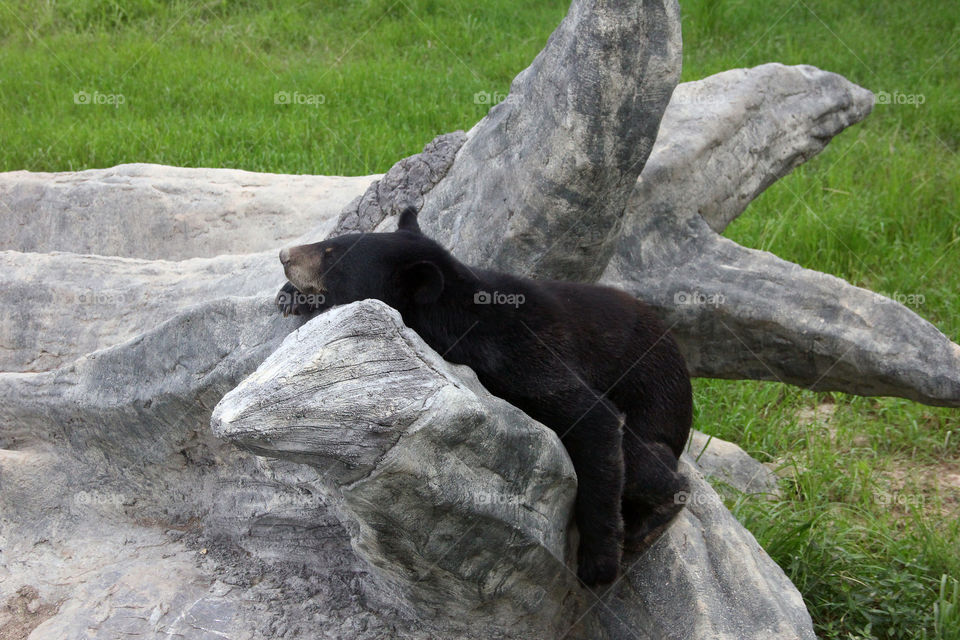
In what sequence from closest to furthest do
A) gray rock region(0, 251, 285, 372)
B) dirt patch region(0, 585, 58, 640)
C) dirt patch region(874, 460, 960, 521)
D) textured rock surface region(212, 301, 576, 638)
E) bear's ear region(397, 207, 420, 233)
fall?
textured rock surface region(212, 301, 576, 638)
dirt patch region(0, 585, 58, 640)
bear's ear region(397, 207, 420, 233)
gray rock region(0, 251, 285, 372)
dirt patch region(874, 460, 960, 521)


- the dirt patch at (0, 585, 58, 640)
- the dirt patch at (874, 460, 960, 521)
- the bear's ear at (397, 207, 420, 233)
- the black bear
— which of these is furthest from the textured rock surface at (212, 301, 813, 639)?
the dirt patch at (874, 460, 960, 521)

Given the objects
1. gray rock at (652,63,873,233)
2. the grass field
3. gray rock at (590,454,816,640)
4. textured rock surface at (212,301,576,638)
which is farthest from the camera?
the grass field

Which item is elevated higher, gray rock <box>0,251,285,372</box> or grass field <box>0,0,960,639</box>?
gray rock <box>0,251,285,372</box>

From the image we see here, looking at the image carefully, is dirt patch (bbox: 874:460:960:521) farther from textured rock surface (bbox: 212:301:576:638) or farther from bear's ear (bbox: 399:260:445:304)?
bear's ear (bbox: 399:260:445:304)

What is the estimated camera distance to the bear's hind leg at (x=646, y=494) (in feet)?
11.0

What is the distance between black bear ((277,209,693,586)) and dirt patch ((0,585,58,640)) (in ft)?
4.32

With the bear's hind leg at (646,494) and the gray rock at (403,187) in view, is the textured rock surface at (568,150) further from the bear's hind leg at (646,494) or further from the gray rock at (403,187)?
the bear's hind leg at (646,494)

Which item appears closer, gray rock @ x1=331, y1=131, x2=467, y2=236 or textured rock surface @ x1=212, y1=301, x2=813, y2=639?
textured rock surface @ x1=212, y1=301, x2=813, y2=639

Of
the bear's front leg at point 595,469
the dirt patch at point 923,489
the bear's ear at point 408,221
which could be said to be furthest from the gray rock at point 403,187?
the dirt patch at point 923,489

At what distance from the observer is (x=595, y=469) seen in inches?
122

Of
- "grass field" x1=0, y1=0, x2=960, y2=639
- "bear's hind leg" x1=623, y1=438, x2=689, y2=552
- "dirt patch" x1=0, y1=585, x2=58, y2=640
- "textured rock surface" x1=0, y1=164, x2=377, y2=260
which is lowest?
"grass field" x1=0, y1=0, x2=960, y2=639

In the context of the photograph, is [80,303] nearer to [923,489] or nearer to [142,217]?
[142,217]

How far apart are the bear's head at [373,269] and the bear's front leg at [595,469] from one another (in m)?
0.55

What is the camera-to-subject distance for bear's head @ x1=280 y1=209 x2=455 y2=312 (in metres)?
3.13
